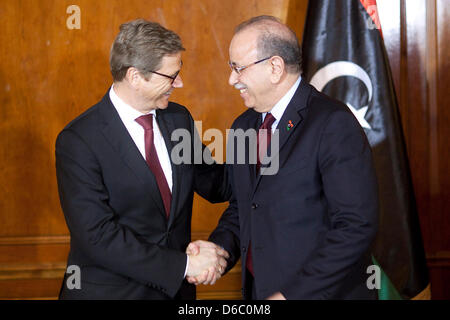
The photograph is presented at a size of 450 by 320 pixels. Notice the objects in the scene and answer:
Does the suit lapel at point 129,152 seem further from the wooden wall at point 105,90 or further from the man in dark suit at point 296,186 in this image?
the wooden wall at point 105,90

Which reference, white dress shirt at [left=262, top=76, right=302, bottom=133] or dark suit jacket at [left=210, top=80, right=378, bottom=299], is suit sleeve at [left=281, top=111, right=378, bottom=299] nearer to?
dark suit jacket at [left=210, top=80, right=378, bottom=299]

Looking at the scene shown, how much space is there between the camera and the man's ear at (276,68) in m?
1.93

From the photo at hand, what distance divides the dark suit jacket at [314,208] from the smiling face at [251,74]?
128 mm

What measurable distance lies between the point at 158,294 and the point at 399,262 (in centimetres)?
161

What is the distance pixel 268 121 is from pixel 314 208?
16.8 inches

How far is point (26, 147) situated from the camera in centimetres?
328

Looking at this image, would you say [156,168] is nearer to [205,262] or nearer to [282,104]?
[205,262]

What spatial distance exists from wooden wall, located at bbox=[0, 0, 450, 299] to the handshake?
1.29 meters

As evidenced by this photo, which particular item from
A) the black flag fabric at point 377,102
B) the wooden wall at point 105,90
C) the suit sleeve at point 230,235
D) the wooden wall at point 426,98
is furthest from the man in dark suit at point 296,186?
the wooden wall at point 426,98

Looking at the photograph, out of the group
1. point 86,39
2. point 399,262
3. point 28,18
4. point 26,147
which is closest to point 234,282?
point 399,262

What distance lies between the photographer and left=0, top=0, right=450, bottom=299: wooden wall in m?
3.21

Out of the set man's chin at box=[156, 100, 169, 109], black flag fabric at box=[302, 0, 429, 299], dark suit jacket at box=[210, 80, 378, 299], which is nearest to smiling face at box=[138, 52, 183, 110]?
man's chin at box=[156, 100, 169, 109]

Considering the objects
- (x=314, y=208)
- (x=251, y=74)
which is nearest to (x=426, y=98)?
(x=251, y=74)

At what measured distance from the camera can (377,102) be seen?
2.92 metres
